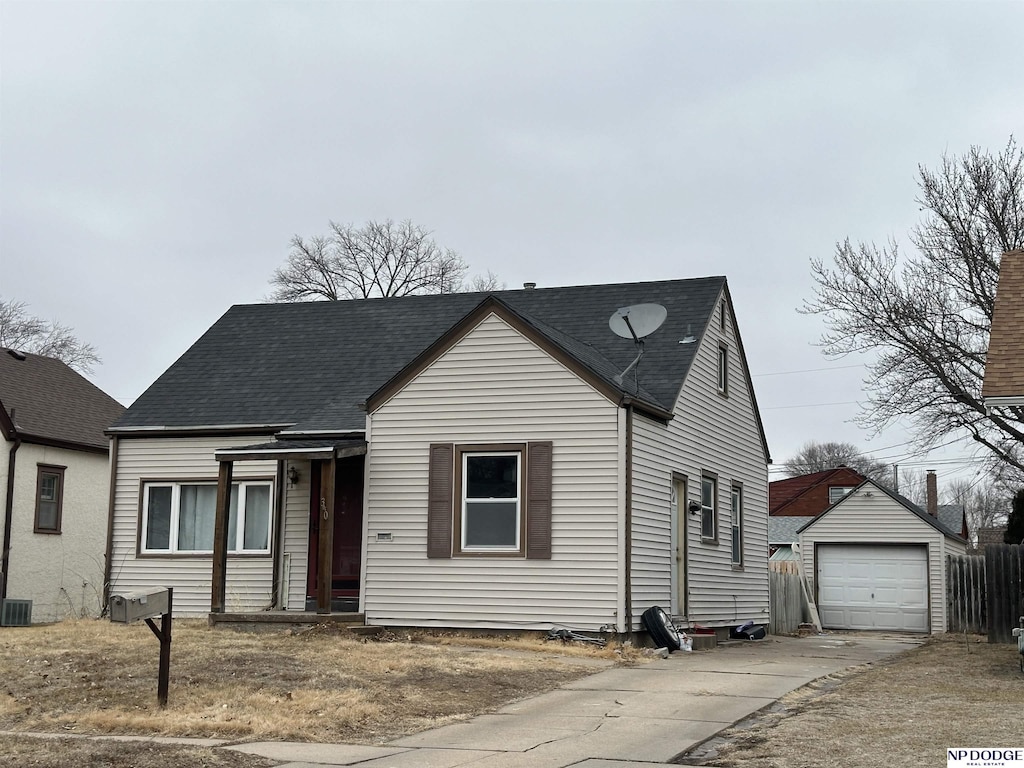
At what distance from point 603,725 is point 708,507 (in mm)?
11453

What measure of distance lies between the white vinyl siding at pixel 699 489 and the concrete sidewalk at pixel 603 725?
251 centimetres

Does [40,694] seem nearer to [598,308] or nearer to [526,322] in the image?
[526,322]

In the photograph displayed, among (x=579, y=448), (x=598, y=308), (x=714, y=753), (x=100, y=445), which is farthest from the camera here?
(x=100, y=445)

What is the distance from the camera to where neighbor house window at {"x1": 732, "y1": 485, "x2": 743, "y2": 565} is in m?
23.0

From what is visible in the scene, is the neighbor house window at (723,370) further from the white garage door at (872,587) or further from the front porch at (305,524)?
the white garage door at (872,587)

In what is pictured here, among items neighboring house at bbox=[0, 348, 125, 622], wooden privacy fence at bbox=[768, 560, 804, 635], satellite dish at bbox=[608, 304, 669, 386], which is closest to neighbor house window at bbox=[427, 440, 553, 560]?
satellite dish at bbox=[608, 304, 669, 386]

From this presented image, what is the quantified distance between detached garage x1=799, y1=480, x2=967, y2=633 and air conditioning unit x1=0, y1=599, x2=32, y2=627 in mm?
19616

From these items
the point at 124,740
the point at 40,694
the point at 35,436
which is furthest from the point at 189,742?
the point at 35,436

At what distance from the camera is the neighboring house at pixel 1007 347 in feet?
50.9

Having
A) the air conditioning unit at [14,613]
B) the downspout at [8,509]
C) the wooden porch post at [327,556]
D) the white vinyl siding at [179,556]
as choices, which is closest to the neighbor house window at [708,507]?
the wooden porch post at [327,556]

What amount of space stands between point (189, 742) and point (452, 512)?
8.42 m

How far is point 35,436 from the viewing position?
25203 mm

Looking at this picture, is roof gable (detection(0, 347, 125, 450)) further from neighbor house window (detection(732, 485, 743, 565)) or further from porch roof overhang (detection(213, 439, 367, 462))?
neighbor house window (detection(732, 485, 743, 565))

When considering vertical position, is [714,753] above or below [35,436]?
below
